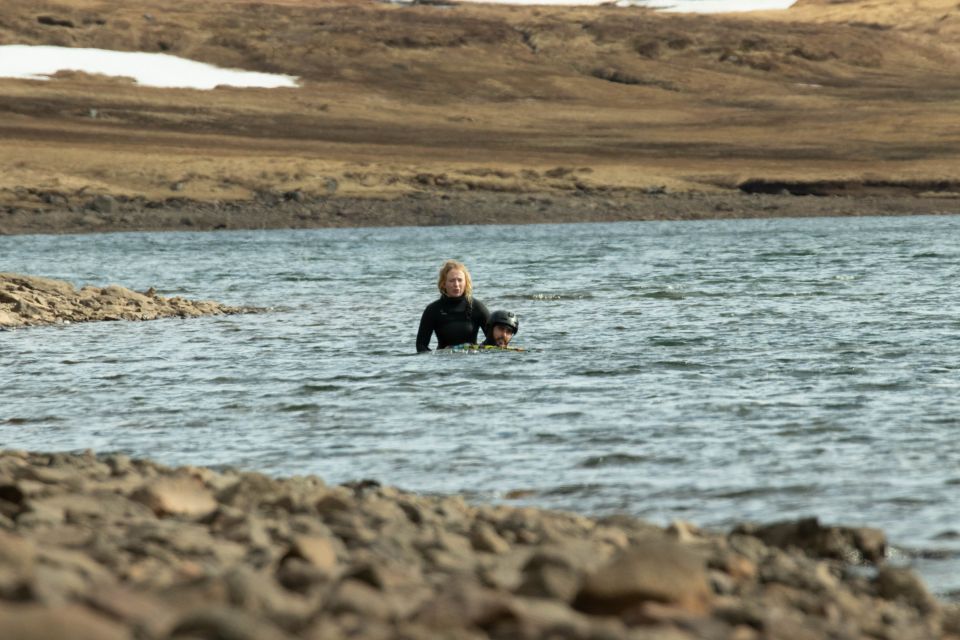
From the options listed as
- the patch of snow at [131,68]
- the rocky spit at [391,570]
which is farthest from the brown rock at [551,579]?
the patch of snow at [131,68]

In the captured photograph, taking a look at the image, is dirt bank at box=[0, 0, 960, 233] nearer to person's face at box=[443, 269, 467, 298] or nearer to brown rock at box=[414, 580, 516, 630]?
person's face at box=[443, 269, 467, 298]

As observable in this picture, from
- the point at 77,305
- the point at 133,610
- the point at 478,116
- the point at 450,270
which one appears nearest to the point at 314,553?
the point at 133,610

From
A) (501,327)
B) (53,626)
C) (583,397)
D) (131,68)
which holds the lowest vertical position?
(583,397)

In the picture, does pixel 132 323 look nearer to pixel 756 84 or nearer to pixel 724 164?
pixel 724 164

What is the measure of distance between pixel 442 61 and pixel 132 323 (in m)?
117

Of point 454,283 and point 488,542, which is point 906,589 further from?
point 454,283

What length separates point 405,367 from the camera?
1499 cm

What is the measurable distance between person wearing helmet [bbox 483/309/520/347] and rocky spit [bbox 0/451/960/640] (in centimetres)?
701

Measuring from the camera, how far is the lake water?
27.8ft

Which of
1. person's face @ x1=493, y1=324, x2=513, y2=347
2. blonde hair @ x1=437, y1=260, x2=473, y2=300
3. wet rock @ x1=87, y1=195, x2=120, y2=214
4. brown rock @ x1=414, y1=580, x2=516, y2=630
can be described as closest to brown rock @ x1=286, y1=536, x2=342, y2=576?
brown rock @ x1=414, y1=580, x2=516, y2=630

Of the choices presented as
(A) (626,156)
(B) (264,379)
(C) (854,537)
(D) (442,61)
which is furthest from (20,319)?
(D) (442,61)

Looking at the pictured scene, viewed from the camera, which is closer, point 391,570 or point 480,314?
point 391,570

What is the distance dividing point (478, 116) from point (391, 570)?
111 m

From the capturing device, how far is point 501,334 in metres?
15.2
